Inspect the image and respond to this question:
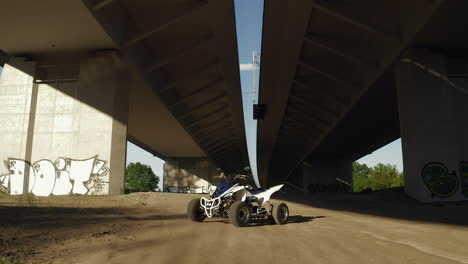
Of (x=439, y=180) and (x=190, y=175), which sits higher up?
(x=190, y=175)

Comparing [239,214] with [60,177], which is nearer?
[239,214]

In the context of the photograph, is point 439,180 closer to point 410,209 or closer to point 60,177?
point 410,209

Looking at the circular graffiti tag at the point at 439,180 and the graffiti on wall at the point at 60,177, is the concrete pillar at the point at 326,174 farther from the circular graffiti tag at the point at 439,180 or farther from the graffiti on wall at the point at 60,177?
the graffiti on wall at the point at 60,177

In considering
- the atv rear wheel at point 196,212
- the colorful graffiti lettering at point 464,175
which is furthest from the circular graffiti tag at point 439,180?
the atv rear wheel at point 196,212

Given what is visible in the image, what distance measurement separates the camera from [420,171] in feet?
53.7

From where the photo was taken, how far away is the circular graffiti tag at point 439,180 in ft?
52.2

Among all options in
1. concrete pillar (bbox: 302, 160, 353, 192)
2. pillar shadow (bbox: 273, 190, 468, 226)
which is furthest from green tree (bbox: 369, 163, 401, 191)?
pillar shadow (bbox: 273, 190, 468, 226)

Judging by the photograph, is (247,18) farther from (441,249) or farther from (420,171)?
(441,249)

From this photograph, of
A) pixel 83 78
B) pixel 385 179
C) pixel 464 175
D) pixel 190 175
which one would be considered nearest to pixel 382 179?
pixel 385 179

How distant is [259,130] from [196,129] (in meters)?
6.78

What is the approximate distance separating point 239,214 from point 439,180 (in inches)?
453

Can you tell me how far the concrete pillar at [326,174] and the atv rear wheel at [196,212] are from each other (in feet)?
131

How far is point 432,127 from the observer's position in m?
16.8

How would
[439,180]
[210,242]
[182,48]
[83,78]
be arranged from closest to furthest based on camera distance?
1. [210,242]
2. [439,180]
3. [83,78]
4. [182,48]
